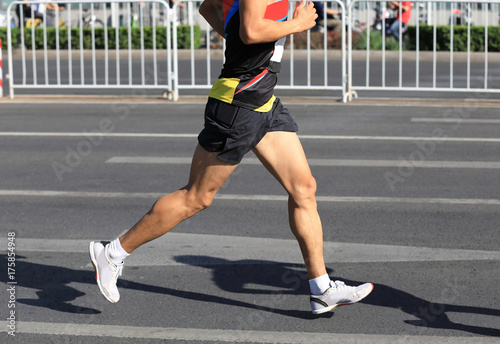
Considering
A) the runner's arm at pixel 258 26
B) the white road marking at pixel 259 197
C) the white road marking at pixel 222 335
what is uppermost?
the runner's arm at pixel 258 26

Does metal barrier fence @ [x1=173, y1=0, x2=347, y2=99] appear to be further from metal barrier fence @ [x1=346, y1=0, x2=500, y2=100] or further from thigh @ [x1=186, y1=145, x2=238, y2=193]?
thigh @ [x1=186, y1=145, x2=238, y2=193]

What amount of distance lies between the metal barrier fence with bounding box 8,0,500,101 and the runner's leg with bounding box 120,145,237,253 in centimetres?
860

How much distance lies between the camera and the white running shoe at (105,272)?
4328 millimetres

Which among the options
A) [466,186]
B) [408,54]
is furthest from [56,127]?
[408,54]

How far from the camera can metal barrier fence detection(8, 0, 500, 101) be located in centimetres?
1327

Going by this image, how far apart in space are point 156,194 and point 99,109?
17.8 feet

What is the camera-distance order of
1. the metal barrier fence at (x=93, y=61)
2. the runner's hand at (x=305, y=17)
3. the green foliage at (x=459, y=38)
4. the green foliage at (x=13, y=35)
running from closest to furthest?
1. the runner's hand at (x=305, y=17)
2. the metal barrier fence at (x=93, y=61)
3. the green foliage at (x=459, y=38)
4. the green foliage at (x=13, y=35)

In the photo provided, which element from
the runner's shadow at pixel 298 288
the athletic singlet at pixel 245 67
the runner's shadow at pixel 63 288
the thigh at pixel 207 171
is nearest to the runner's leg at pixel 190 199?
the thigh at pixel 207 171

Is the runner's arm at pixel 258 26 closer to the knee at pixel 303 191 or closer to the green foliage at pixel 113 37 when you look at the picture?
the knee at pixel 303 191

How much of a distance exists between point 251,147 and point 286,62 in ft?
50.4

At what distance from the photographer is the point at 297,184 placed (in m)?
4.25

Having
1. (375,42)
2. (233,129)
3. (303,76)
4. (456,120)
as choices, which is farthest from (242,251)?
(375,42)

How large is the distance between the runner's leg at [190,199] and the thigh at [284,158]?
0.18 metres

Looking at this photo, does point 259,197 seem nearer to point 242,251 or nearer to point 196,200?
point 242,251
